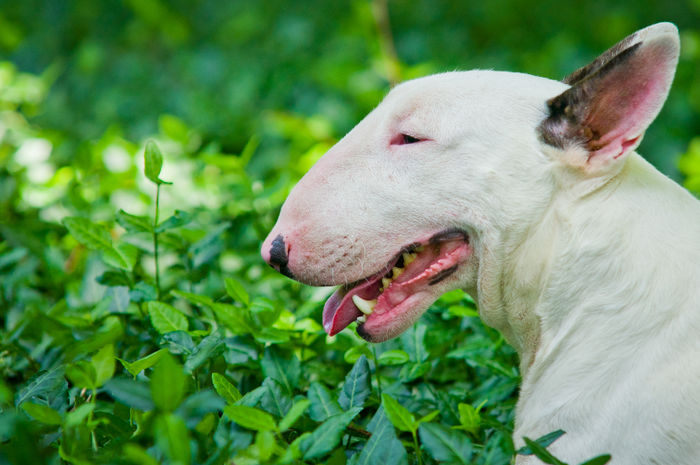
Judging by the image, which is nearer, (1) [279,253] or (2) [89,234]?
(1) [279,253]

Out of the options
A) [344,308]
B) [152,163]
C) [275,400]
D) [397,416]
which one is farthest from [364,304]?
[152,163]

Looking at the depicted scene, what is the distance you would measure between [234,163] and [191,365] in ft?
6.57

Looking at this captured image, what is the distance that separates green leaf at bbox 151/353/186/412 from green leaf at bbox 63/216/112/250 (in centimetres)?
114

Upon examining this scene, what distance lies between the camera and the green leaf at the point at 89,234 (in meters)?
2.66

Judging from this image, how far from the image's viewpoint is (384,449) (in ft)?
6.43

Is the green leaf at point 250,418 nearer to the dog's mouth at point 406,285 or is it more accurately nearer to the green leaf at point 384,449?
the green leaf at point 384,449

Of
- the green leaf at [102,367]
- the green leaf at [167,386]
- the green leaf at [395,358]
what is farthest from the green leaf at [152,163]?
the green leaf at [167,386]

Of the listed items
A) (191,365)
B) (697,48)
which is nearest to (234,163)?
(191,365)

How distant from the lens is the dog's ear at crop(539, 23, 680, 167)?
7.09 feet

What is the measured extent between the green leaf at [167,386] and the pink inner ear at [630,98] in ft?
4.16

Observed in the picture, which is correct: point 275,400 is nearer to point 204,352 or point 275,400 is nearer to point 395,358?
point 204,352

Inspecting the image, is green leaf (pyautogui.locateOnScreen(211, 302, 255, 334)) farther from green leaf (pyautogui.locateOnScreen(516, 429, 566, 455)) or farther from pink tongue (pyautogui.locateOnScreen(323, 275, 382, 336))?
green leaf (pyautogui.locateOnScreen(516, 429, 566, 455))

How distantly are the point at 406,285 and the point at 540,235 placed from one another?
0.41 metres

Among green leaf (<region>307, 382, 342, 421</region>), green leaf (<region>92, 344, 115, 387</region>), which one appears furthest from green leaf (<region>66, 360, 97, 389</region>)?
green leaf (<region>307, 382, 342, 421</region>)
